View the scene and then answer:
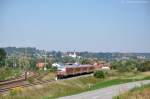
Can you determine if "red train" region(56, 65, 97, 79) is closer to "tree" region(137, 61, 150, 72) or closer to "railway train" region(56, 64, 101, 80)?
"railway train" region(56, 64, 101, 80)

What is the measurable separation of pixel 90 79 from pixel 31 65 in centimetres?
5086

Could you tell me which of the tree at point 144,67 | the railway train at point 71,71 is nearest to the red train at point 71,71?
the railway train at point 71,71

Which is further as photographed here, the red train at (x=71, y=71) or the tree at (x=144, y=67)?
the tree at (x=144, y=67)

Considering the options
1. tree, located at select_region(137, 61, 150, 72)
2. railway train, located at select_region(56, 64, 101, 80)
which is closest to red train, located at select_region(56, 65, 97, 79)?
railway train, located at select_region(56, 64, 101, 80)

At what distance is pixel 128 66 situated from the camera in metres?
105

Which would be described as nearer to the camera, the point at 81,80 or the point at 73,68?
the point at 81,80

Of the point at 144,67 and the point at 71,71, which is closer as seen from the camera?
the point at 71,71

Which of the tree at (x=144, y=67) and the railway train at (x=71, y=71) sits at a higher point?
the railway train at (x=71, y=71)

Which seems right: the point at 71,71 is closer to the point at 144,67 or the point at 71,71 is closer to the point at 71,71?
the point at 71,71

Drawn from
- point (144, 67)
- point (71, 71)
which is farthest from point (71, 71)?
point (144, 67)

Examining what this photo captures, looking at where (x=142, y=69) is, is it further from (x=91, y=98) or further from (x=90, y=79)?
(x=91, y=98)

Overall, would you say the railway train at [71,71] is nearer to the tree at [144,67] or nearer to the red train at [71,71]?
the red train at [71,71]

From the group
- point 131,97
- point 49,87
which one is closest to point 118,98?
point 131,97

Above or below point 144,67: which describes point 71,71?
above
